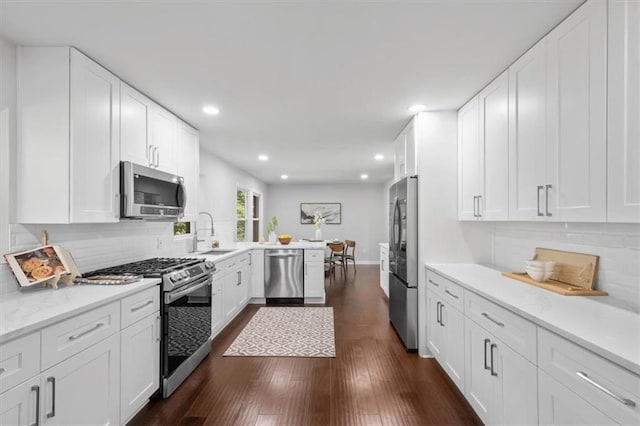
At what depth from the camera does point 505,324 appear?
5.58ft

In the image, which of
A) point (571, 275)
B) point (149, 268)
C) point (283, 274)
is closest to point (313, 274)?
point (283, 274)

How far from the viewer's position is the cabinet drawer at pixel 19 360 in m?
1.24

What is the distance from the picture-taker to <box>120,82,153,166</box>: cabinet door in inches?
97.4

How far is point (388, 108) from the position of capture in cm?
307

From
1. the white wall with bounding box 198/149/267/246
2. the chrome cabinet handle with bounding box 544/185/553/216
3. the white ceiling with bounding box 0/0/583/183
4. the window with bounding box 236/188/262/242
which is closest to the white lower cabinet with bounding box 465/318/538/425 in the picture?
the chrome cabinet handle with bounding box 544/185/553/216

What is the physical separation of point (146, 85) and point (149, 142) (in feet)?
1.63

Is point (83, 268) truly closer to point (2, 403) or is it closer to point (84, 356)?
point (84, 356)

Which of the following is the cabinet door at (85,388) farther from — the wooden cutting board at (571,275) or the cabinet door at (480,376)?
the wooden cutting board at (571,275)

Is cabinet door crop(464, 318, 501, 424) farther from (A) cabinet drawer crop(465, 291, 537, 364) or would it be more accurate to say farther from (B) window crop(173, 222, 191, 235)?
(B) window crop(173, 222, 191, 235)

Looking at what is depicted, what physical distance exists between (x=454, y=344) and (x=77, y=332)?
246cm

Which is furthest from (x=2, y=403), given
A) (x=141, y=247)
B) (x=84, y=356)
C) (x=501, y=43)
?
(x=501, y=43)

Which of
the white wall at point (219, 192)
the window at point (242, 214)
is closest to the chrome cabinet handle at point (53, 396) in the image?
the white wall at point (219, 192)

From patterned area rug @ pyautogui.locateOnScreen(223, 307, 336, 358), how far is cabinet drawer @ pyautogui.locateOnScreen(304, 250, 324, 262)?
79cm

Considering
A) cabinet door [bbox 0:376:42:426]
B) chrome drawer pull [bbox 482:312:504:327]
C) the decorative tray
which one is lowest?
cabinet door [bbox 0:376:42:426]
